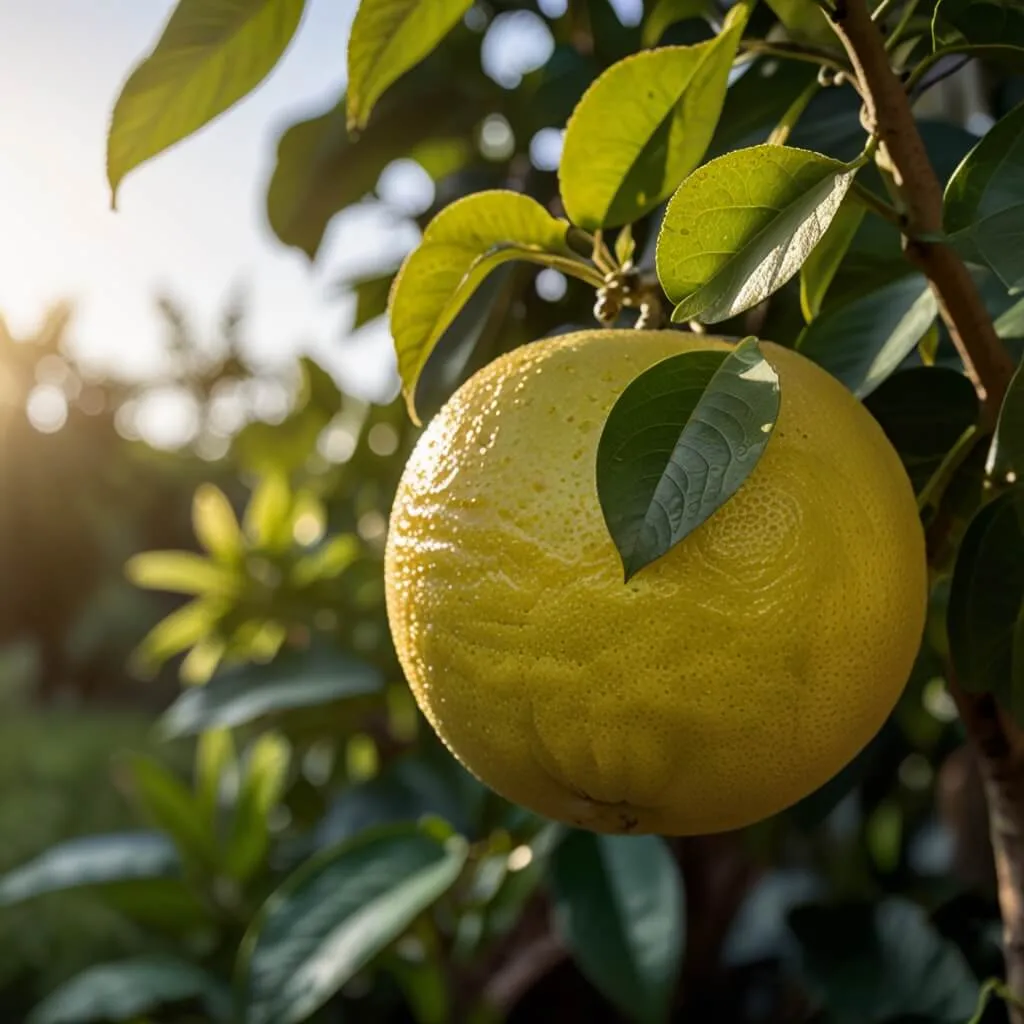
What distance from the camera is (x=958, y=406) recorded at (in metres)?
0.47

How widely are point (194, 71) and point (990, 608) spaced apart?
1.31 ft

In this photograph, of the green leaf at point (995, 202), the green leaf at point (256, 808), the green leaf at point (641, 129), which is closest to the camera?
the green leaf at point (995, 202)

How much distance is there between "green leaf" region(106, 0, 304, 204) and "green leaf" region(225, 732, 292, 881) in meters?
0.84

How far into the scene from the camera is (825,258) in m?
0.48

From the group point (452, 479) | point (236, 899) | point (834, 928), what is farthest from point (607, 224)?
point (236, 899)

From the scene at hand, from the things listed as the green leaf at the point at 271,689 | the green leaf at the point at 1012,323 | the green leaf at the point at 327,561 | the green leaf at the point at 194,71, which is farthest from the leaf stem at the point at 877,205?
the green leaf at the point at 327,561

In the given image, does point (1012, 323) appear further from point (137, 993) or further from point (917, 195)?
point (137, 993)

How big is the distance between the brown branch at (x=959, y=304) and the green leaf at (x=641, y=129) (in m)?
0.07

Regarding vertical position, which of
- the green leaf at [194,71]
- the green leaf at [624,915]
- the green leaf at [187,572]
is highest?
the green leaf at [194,71]

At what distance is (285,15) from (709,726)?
1.08 ft

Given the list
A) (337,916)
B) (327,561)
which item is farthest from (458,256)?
(327,561)

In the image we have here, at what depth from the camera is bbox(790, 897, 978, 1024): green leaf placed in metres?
0.79

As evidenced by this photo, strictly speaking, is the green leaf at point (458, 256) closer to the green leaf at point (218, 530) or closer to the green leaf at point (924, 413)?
the green leaf at point (924, 413)

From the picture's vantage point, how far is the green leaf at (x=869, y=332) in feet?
1.51
